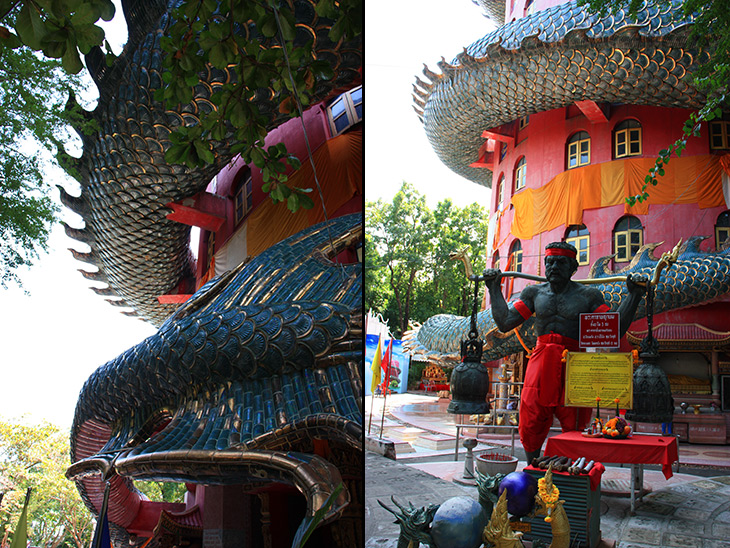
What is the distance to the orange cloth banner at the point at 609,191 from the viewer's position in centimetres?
473

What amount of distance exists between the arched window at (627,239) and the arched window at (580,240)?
221 mm

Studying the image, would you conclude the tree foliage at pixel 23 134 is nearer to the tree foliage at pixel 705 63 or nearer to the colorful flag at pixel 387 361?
the colorful flag at pixel 387 361

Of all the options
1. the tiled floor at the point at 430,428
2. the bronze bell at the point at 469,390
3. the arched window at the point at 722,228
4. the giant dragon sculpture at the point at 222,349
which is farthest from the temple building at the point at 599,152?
the giant dragon sculpture at the point at 222,349

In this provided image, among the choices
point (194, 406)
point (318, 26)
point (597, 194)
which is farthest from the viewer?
point (597, 194)

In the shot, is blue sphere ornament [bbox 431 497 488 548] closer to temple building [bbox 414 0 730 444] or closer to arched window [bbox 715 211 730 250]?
temple building [bbox 414 0 730 444]

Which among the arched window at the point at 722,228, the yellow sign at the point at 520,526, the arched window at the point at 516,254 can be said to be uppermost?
the arched window at the point at 722,228

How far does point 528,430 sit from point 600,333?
0.82 meters

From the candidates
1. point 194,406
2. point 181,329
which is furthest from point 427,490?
point 181,329

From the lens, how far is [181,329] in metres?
2.95

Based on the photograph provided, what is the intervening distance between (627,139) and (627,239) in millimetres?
987

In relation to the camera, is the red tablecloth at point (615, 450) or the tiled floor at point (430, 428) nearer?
the red tablecloth at point (615, 450)

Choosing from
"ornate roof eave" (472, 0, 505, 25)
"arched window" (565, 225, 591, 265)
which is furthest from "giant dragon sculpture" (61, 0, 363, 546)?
"ornate roof eave" (472, 0, 505, 25)

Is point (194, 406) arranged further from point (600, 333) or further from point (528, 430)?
point (600, 333)

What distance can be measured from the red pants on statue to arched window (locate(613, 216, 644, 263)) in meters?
1.41
